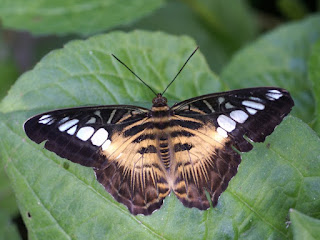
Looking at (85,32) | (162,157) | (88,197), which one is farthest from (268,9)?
(88,197)

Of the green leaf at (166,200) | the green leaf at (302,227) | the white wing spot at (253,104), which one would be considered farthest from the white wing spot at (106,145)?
the green leaf at (302,227)

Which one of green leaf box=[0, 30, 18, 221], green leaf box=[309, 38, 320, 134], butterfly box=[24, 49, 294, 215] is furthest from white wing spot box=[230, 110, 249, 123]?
green leaf box=[0, 30, 18, 221]

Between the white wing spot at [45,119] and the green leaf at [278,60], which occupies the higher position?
the green leaf at [278,60]

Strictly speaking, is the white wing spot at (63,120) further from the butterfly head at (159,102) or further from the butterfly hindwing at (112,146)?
the butterfly head at (159,102)

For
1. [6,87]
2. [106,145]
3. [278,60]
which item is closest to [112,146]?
[106,145]

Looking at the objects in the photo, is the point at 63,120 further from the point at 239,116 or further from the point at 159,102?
the point at 239,116

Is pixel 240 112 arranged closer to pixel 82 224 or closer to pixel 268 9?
pixel 82 224

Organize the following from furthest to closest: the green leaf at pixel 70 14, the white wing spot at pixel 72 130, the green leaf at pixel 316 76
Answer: the green leaf at pixel 70 14
the green leaf at pixel 316 76
the white wing spot at pixel 72 130
